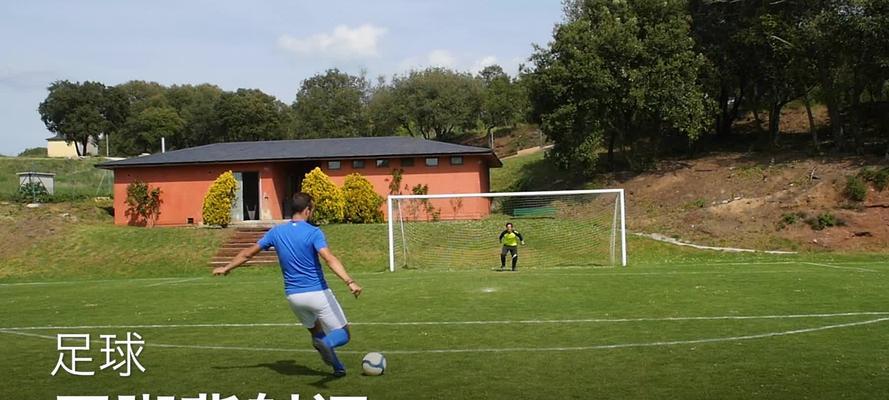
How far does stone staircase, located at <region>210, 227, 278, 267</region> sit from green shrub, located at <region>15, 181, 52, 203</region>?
13.3 metres

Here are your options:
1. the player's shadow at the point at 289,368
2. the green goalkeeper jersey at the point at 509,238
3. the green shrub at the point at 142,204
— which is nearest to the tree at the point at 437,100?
the green shrub at the point at 142,204

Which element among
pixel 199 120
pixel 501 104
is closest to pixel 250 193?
pixel 501 104

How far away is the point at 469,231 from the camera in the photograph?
30422 millimetres

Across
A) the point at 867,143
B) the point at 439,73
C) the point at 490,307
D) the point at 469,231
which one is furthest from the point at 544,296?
the point at 439,73

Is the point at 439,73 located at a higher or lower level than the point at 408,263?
higher

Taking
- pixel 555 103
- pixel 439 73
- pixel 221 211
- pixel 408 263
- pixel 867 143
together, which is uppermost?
pixel 439 73

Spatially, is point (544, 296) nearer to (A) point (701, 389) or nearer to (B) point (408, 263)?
(A) point (701, 389)

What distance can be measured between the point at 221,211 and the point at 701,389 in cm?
2915

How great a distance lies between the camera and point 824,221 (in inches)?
1166

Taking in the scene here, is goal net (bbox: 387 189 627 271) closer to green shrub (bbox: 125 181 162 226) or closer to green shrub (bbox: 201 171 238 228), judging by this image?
green shrub (bbox: 201 171 238 228)

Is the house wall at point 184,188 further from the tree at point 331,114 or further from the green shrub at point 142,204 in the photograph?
the tree at point 331,114

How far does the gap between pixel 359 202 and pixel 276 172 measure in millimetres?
6279

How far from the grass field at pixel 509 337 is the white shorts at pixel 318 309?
68 cm

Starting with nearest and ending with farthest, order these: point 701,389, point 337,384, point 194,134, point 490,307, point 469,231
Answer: point 701,389
point 337,384
point 490,307
point 469,231
point 194,134
